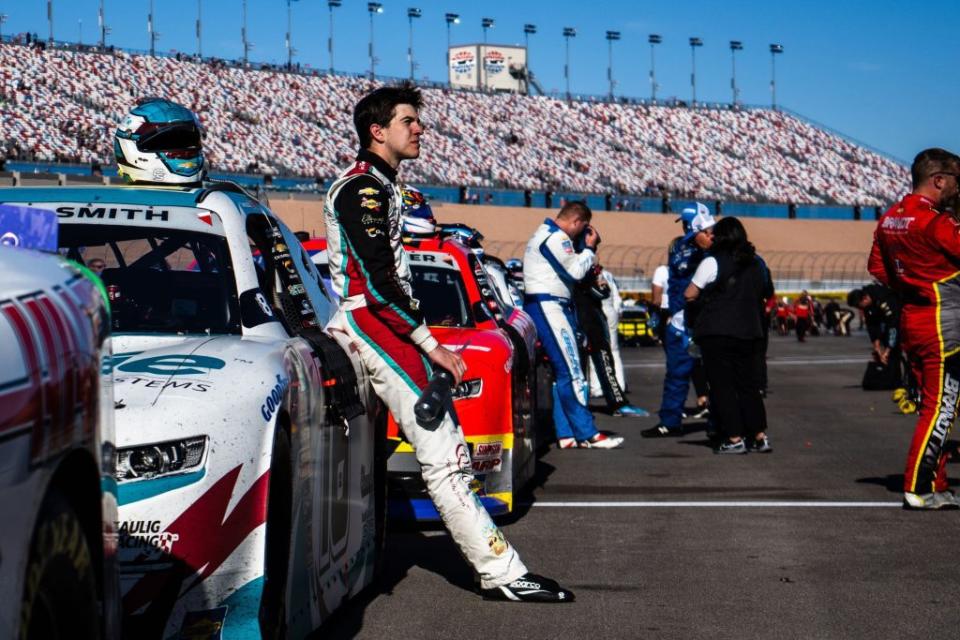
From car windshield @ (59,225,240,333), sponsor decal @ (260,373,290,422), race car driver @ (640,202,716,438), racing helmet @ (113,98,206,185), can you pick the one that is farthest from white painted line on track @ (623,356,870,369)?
sponsor decal @ (260,373,290,422)

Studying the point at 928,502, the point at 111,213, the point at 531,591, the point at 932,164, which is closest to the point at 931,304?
the point at 932,164

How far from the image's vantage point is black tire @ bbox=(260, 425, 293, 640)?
4.39 metres

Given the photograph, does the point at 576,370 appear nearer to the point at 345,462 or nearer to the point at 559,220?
the point at 559,220

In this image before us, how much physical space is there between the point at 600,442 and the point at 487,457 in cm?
452

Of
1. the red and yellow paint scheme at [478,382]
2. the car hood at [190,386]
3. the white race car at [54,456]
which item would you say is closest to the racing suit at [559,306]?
the red and yellow paint scheme at [478,382]

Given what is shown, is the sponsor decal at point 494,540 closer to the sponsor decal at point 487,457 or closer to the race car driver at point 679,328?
the sponsor decal at point 487,457

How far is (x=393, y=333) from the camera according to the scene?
578 centimetres

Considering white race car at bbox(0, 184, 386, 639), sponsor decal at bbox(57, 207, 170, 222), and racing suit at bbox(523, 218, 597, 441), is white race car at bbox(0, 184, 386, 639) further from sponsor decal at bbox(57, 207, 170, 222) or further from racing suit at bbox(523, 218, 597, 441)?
racing suit at bbox(523, 218, 597, 441)

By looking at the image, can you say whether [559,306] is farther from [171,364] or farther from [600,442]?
[171,364]

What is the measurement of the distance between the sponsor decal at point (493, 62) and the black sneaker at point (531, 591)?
325ft

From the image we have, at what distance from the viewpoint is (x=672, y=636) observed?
5375 millimetres

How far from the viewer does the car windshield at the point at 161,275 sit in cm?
527

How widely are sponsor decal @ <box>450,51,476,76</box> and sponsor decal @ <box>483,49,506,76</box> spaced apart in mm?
1758

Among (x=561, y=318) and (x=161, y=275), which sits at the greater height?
(x=161, y=275)
